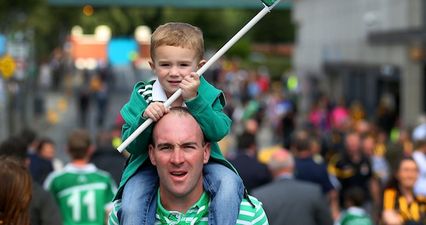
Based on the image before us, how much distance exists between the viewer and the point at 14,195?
15.5 ft

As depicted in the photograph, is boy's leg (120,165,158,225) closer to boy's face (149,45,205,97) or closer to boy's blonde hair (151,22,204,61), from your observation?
boy's face (149,45,205,97)

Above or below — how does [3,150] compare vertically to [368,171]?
above

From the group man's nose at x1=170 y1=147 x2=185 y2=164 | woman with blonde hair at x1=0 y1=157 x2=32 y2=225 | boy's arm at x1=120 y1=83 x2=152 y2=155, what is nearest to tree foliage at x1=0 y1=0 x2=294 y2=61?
woman with blonde hair at x1=0 y1=157 x2=32 y2=225

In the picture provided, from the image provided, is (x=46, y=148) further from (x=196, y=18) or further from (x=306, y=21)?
(x=196, y=18)

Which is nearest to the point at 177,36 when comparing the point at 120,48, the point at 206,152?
the point at 206,152

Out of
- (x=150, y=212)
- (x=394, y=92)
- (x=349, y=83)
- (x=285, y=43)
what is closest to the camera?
(x=150, y=212)

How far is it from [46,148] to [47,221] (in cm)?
469

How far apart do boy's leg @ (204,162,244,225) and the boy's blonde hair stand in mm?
511

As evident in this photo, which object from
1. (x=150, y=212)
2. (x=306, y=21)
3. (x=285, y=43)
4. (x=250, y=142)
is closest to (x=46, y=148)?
(x=250, y=142)

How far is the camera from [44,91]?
5559 cm

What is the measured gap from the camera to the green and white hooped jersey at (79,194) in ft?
30.1

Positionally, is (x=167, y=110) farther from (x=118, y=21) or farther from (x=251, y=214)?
(x=118, y=21)

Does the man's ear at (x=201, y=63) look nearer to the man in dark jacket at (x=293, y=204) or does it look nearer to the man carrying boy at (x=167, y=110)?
the man carrying boy at (x=167, y=110)

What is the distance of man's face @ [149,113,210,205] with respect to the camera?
4.10 metres
